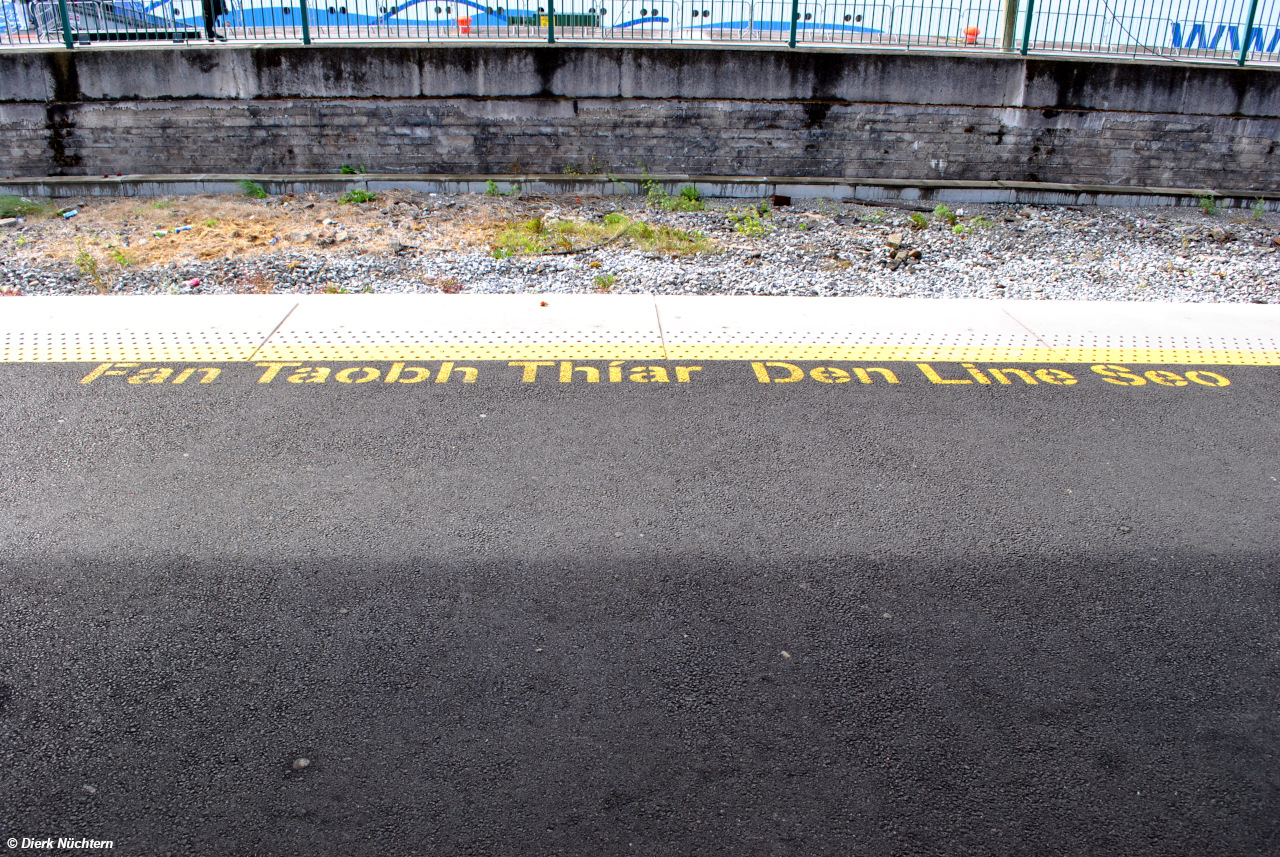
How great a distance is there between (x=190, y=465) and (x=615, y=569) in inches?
91.5

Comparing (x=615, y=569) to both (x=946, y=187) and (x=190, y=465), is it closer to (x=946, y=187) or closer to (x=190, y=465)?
(x=190, y=465)

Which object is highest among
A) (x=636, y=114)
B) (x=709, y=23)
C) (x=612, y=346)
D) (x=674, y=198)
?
(x=709, y=23)

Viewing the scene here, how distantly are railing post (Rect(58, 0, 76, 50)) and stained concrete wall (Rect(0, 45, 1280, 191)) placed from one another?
16 cm

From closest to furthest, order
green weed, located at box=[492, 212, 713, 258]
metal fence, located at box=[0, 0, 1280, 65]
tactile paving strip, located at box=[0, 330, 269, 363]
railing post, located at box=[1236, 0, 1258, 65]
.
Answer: tactile paving strip, located at box=[0, 330, 269, 363] → green weed, located at box=[492, 212, 713, 258] → metal fence, located at box=[0, 0, 1280, 65] → railing post, located at box=[1236, 0, 1258, 65]

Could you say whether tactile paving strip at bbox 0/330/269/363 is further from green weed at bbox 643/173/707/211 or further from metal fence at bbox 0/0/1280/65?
metal fence at bbox 0/0/1280/65

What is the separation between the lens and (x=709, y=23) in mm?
11078

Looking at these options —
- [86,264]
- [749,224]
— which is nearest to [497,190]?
[749,224]

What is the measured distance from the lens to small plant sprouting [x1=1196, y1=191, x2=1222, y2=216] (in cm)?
1099

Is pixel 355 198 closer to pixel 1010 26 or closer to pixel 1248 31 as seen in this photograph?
pixel 1010 26

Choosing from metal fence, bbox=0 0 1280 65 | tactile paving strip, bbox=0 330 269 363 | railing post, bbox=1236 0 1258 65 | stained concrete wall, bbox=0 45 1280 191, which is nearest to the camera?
tactile paving strip, bbox=0 330 269 363

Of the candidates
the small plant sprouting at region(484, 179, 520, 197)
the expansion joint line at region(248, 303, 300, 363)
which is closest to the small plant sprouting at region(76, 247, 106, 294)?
the expansion joint line at region(248, 303, 300, 363)

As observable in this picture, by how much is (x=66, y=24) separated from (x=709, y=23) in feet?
24.8

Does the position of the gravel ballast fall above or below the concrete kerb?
below

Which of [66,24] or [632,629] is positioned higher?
[66,24]
